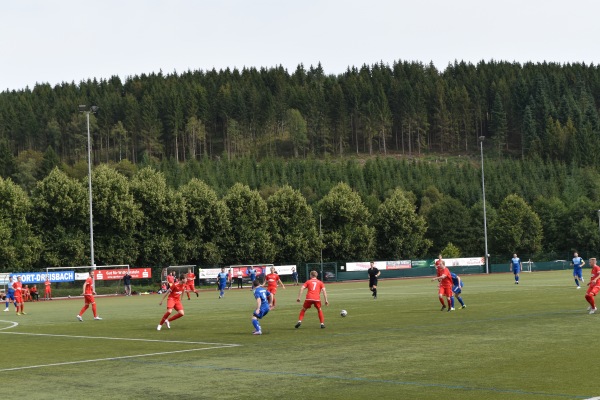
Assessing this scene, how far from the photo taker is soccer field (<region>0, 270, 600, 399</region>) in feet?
49.2

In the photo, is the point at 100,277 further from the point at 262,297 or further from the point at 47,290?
the point at 262,297

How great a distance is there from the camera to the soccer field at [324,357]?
15.0 metres

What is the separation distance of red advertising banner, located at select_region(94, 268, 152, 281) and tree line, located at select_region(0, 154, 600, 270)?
11.3 meters

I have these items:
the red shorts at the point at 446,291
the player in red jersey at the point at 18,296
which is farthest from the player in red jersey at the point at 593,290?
the player in red jersey at the point at 18,296

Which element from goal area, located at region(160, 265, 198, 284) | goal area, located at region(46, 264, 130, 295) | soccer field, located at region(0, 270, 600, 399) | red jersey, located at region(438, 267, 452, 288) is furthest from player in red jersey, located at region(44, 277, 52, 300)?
red jersey, located at region(438, 267, 452, 288)

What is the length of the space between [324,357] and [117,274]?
6163 centimetres

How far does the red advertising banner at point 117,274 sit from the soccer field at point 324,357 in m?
42.5

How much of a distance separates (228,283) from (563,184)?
128 metres

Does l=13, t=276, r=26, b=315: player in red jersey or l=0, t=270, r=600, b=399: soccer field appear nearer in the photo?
l=0, t=270, r=600, b=399: soccer field

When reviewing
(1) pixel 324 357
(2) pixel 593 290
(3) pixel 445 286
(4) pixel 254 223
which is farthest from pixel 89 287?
(4) pixel 254 223

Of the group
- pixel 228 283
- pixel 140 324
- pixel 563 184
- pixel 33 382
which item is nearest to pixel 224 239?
pixel 228 283

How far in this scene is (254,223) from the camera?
104312 mm

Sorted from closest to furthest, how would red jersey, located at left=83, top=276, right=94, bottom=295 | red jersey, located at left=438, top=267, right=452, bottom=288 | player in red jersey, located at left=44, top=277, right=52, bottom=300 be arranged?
red jersey, located at left=438, top=267, right=452, bottom=288 → red jersey, located at left=83, top=276, right=94, bottom=295 → player in red jersey, located at left=44, top=277, right=52, bottom=300

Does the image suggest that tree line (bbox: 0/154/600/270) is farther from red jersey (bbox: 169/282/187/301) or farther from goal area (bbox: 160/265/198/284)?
red jersey (bbox: 169/282/187/301)
